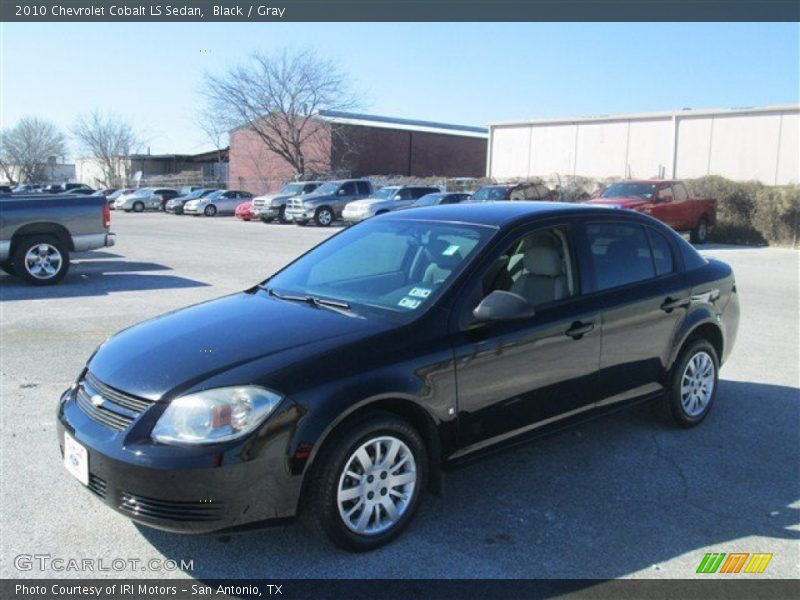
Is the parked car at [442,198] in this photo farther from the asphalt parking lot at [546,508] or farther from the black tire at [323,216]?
the asphalt parking lot at [546,508]

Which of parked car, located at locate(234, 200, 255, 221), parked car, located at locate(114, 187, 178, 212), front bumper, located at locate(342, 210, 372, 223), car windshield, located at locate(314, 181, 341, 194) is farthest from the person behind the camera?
parked car, located at locate(114, 187, 178, 212)

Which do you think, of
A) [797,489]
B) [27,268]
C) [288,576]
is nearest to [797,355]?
[797,489]

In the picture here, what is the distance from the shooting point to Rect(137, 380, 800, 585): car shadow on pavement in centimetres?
338

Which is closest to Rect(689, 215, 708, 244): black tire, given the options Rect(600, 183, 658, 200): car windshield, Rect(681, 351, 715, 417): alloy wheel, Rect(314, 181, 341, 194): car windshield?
Rect(600, 183, 658, 200): car windshield

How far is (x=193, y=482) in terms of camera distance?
120 inches

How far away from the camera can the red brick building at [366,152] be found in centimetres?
5084

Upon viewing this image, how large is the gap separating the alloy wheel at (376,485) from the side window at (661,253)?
2.60 m

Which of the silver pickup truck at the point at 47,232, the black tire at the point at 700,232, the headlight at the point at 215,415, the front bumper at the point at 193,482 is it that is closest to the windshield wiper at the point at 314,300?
the headlight at the point at 215,415

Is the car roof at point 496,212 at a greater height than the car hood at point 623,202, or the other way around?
the car roof at point 496,212

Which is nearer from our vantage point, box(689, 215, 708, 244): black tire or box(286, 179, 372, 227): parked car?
box(689, 215, 708, 244): black tire

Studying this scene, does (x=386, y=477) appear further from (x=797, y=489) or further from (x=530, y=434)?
(x=797, y=489)

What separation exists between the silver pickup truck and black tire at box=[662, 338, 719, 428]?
1013cm

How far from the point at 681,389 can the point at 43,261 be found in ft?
34.1

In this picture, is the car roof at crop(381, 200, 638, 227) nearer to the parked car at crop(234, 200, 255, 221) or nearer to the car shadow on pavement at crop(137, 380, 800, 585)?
the car shadow on pavement at crop(137, 380, 800, 585)
